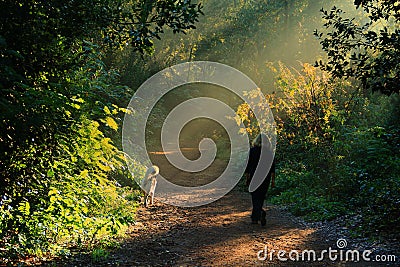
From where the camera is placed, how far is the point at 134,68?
23.9m

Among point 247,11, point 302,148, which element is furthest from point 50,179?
point 247,11

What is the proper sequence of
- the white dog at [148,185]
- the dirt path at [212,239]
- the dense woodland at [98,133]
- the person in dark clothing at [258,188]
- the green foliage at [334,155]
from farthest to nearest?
the white dog at [148,185]
the person in dark clothing at [258,188]
the green foliage at [334,155]
the dirt path at [212,239]
the dense woodland at [98,133]

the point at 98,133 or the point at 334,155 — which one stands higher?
the point at 98,133

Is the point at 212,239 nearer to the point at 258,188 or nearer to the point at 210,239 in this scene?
the point at 210,239

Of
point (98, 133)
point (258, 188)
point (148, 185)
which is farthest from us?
point (148, 185)

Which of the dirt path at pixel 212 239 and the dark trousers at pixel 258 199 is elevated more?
the dark trousers at pixel 258 199

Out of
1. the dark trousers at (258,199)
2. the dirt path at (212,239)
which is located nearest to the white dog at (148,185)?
the dirt path at (212,239)

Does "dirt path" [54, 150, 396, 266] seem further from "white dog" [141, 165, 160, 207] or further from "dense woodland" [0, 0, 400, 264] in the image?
"white dog" [141, 165, 160, 207]

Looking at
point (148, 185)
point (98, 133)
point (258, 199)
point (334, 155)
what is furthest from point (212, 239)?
point (334, 155)

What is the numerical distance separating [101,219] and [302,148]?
32.8 ft

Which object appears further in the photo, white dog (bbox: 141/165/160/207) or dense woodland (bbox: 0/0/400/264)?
white dog (bbox: 141/165/160/207)

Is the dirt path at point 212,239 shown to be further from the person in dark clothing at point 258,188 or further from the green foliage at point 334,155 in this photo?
the green foliage at point 334,155

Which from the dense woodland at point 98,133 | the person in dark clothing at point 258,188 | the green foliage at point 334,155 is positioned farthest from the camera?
the person in dark clothing at point 258,188

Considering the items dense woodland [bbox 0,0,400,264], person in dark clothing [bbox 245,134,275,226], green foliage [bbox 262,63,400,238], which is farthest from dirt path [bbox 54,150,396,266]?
green foliage [bbox 262,63,400,238]
